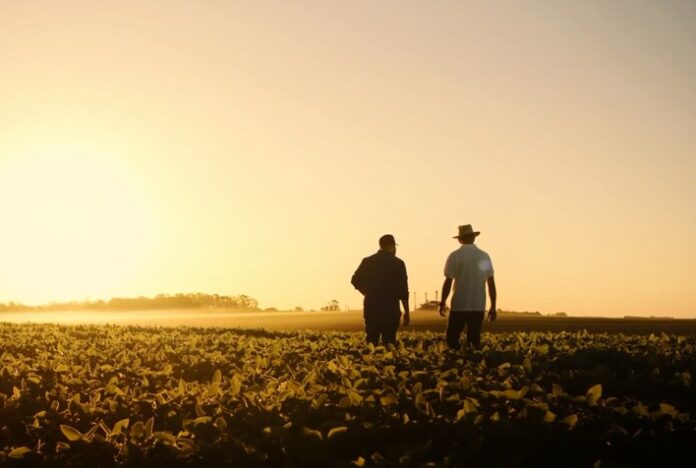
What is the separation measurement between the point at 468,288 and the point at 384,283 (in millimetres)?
1582

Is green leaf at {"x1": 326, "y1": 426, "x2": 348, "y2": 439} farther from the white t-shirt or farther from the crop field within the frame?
the white t-shirt

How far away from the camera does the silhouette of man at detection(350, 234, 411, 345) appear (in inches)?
519

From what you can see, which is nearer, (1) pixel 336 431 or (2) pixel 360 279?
(1) pixel 336 431

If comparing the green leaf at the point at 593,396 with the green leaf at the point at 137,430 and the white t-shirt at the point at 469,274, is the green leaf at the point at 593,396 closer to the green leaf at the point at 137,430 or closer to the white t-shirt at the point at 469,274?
the green leaf at the point at 137,430

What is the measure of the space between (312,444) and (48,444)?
2533 mm

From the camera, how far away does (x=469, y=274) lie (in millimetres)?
12680

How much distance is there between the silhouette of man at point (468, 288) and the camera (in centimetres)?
1252

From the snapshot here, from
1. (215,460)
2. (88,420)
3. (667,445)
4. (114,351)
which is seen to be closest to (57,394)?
(88,420)

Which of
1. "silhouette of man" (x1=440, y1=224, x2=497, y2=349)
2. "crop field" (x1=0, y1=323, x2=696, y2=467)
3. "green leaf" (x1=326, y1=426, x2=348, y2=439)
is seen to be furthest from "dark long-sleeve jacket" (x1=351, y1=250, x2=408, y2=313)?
"green leaf" (x1=326, y1=426, x2=348, y2=439)

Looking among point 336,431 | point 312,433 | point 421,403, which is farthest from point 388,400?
point 312,433

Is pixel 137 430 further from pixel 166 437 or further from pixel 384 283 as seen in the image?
pixel 384 283

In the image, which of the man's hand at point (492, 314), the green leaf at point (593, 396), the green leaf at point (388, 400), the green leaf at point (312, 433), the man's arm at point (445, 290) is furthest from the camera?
the man's hand at point (492, 314)

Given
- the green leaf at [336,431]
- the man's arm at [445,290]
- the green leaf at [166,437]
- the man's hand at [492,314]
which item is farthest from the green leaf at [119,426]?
the man's hand at [492,314]

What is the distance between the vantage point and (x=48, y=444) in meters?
5.83
